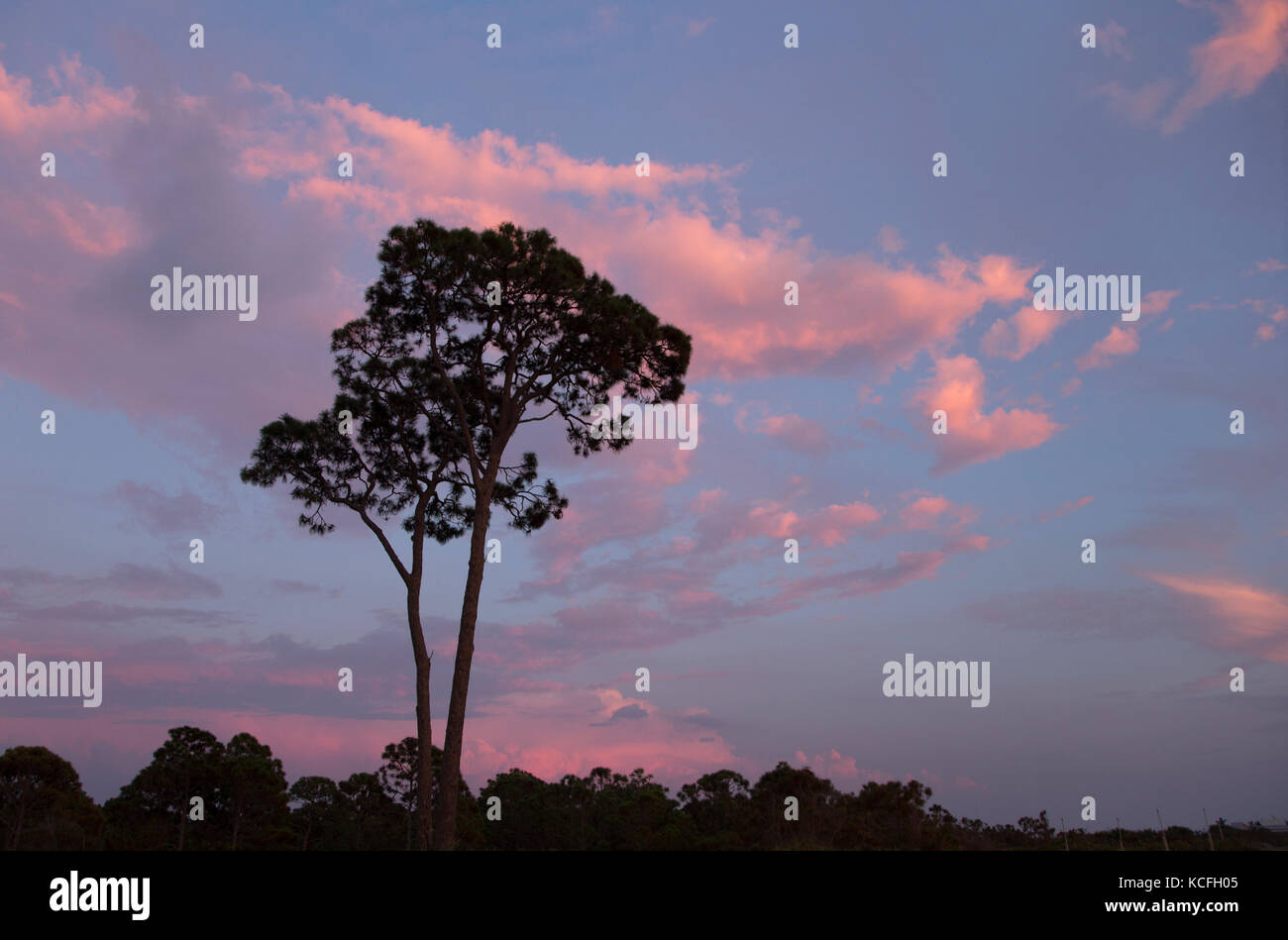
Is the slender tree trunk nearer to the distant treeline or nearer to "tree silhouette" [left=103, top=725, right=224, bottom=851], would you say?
the distant treeline

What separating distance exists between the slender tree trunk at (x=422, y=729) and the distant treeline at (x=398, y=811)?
39.5 ft

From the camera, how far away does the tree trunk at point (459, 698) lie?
20188 millimetres

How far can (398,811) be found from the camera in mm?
46406

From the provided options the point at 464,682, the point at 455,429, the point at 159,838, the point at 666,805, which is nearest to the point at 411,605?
the point at 464,682

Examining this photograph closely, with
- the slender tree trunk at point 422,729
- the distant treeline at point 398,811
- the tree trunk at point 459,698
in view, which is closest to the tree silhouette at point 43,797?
the distant treeline at point 398,811

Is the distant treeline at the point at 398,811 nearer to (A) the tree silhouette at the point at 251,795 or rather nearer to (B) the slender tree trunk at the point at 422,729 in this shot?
(A) the tree silhouette at the point at 251,795

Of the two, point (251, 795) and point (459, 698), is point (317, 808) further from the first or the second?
point (459, 698)

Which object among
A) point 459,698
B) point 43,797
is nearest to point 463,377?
point 459,698

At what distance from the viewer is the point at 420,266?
23.9 meters

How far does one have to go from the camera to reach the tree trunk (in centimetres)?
2019

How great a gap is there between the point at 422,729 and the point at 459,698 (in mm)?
2447
